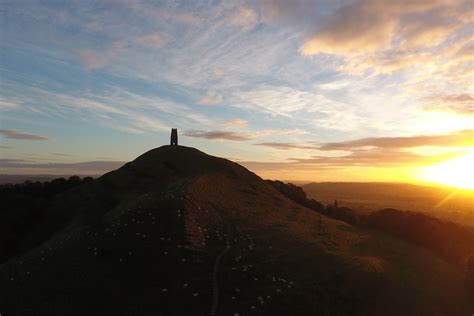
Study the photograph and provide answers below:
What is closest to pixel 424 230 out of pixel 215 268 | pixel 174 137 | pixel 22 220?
pixel 215 268

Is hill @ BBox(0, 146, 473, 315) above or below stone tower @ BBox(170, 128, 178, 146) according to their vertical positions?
below

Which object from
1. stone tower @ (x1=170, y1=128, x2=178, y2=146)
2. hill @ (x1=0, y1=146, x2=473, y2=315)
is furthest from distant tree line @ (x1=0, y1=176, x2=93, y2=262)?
stone tower @ (x1=170, y1=128, x2=178, y2=146)

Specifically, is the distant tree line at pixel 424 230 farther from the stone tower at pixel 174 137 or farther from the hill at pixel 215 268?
the stone tower at pixel 174 137

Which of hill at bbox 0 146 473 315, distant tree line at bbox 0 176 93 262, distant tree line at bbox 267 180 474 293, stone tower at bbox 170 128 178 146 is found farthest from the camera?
stone tower at bbox 170 128 178 146

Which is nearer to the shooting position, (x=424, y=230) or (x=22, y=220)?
(x=22, y=220)

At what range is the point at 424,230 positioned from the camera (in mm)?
54312

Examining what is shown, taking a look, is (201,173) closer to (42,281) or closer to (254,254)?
(254,254)

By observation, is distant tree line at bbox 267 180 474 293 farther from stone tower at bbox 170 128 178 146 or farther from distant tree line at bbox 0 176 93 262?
distant tree line at bbox 0 176 93 262

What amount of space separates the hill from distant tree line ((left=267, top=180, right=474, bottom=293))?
2.73 m

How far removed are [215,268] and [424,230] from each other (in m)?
39.4

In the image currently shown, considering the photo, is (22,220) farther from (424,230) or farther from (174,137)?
(424,230)

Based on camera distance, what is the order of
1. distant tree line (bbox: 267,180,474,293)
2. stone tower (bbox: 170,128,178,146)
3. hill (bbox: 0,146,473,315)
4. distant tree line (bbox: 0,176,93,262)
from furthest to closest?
stone tower (bbox: 170,128,178,146)
distant tree line (bbox: 267,180,474,293)
distant tree line (bbox: 0,176,93,262)
hill (bbox: 0,146,473,315)

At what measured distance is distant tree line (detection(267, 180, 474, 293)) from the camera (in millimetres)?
48000

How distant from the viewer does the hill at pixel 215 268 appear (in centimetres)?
2544
